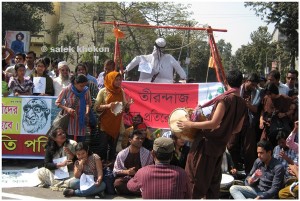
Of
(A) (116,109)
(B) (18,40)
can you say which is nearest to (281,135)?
(A) (116,109)

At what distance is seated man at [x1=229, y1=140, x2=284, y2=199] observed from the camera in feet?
18.5

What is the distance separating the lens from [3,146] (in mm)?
7316

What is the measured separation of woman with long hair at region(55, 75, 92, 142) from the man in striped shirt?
128 inches

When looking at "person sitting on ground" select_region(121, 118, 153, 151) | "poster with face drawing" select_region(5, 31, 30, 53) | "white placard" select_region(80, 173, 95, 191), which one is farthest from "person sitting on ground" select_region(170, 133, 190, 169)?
"poster with face drawing" select_region(5, 31, 30, 53)

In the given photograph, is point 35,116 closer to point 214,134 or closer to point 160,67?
point 160,67

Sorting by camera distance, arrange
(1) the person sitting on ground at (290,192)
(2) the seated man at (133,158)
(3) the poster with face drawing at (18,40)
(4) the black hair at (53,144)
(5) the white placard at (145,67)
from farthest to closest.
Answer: (3) the poster with face drawing at (18,40)
(5) the white placard at (145,67)
(4) the black hair at (53,144)
(2) the seated man at (133,158)
(1) the person sitting on ground at (290,192)

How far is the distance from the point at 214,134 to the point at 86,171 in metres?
2.23

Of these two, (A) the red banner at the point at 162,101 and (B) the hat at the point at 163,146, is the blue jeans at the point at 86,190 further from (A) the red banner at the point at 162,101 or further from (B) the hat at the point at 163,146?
(B) the hat at the point at 163,146

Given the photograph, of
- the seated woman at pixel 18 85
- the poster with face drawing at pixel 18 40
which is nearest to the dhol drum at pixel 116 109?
the seated woman at pixel 18 85

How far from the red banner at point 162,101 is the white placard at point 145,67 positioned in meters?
0.75

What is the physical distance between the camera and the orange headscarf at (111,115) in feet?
22.6

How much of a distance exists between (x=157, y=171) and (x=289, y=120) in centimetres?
381

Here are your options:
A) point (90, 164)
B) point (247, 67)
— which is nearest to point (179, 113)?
point (90, 164)

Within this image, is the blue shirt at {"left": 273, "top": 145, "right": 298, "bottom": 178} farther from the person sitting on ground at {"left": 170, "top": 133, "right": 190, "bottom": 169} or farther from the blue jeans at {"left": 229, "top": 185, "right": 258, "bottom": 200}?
the person sitting on ground at {"left": 170, "top": 133, "right": 190, "bottom": 169}
